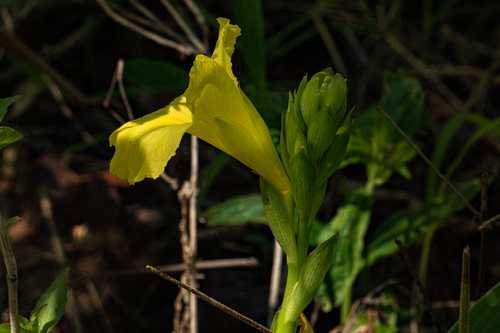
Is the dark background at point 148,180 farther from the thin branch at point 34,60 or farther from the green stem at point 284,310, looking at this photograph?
the green stem at point 284,310

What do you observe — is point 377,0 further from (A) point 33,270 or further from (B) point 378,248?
(A) point 33,270

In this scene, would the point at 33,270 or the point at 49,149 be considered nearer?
the point at 33,270

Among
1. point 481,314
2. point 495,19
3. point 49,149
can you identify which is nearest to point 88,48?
point 49,149

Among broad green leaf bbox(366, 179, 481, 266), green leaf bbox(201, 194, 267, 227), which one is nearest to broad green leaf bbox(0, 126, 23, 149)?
green leaf bbox(201, 194, 267, 227)

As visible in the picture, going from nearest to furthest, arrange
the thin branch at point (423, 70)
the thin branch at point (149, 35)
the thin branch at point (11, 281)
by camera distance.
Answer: the thin branch at point (11, 281) → the thin branch at point (149, 35) → the thin branch at point (423, 70)

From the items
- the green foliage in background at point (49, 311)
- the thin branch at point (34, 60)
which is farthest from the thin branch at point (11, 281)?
the thin branch at point (34, 60)

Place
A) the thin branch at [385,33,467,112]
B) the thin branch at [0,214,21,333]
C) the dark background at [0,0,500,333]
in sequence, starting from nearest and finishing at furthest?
1. the thin branch at [0,214,21,333]
2. the dark background at [0,0,500,333]
3. the thin branch at [385,33,467,112]

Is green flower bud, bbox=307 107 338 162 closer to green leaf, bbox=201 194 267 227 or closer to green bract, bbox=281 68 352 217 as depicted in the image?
green bract, bbox=281 68 352 217
